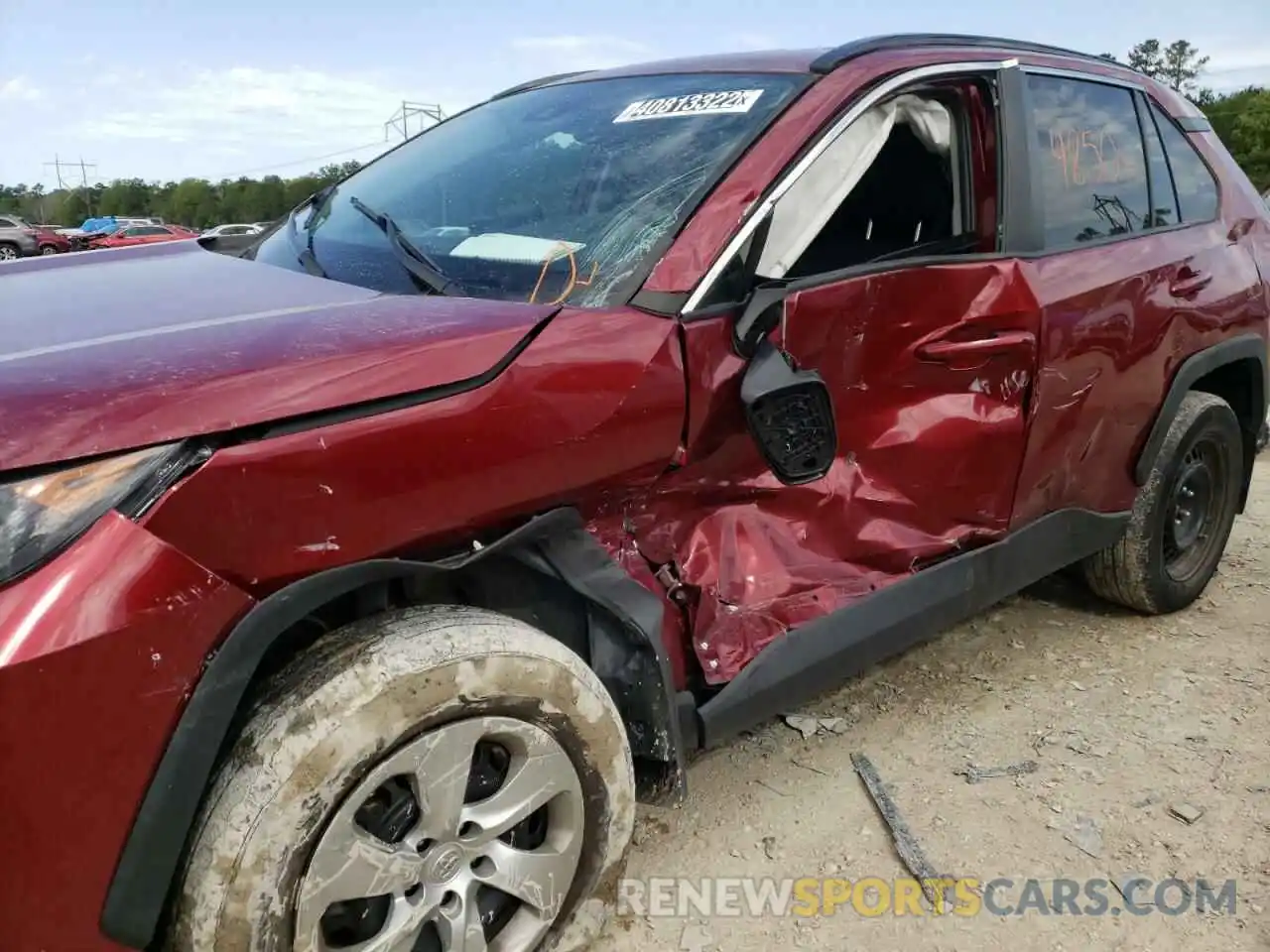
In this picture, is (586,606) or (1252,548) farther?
(1252,548)

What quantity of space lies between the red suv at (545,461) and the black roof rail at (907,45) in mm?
16

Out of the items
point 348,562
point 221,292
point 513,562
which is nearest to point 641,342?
point 513,562

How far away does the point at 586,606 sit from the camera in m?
2.00

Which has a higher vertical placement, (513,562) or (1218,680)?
(513,562)

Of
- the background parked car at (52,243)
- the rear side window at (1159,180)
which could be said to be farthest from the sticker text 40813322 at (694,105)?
the background parked car at (52,243)

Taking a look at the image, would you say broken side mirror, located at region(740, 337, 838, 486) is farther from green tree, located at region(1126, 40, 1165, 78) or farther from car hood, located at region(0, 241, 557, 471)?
green tree, located at region(1126, 40, 1165, 78)

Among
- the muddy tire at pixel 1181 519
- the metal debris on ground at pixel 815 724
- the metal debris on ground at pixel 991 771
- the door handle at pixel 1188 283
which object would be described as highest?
the door handle at pixel 1188 283

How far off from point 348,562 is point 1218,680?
298cm

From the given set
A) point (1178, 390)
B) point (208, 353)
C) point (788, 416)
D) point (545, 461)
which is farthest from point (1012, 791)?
point (208, 353)

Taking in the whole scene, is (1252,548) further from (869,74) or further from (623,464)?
(623,464)

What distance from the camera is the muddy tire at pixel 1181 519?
337 centimetres

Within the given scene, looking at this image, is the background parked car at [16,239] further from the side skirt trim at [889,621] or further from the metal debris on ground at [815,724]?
the side skirt trim at [889,621]

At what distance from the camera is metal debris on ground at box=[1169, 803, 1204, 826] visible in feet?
8.43

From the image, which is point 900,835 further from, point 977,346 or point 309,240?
point 309,240
